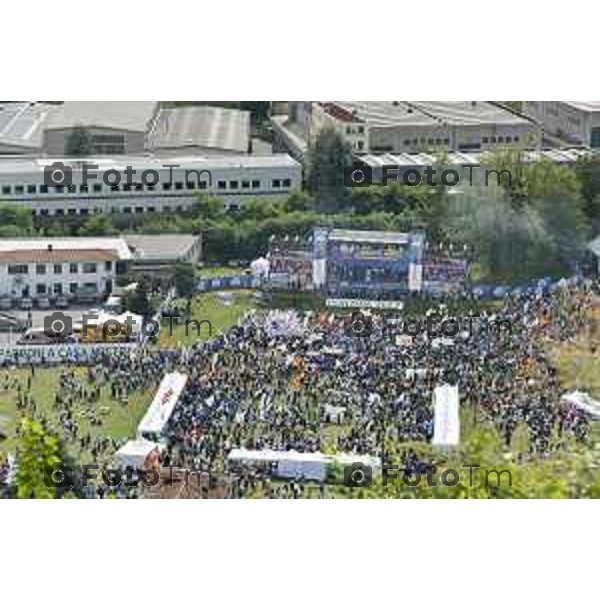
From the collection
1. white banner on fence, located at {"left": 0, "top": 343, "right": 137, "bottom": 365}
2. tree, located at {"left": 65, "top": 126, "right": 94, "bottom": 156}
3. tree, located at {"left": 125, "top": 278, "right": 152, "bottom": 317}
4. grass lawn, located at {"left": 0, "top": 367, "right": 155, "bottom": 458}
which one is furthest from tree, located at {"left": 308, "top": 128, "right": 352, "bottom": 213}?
grass lawn, located at {"left": 0, "top": 367, "right": 155, "bottom": 458}

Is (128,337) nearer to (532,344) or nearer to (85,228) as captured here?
(85,228)

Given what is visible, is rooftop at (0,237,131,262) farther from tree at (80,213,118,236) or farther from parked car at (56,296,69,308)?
parked car at (56,296,69,308)

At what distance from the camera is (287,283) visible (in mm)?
7898

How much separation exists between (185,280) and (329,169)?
929 millimetres

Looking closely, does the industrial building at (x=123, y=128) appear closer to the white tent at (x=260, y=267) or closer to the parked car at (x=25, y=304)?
the white tent at (x=260, y=267)

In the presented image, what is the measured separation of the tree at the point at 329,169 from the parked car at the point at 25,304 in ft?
4.94

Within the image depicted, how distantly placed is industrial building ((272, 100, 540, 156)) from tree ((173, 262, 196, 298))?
850mm

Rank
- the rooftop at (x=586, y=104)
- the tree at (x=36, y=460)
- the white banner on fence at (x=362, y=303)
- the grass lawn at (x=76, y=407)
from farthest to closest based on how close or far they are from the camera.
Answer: the white banner on fence at (x=362, y=303) → the rooftop at (x=586, y=104) → the grass lawn at (x=76, y=407) → the tree at (x=36, y=460)

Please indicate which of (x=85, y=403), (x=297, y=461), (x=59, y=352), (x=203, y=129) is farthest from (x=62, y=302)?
(x=297, y=461)

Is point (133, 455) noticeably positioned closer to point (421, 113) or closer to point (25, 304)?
point (25, 304)

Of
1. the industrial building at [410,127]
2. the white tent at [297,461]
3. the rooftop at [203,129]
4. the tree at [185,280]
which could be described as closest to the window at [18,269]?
the tree at [185,280]

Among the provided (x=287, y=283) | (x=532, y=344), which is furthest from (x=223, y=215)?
(x=532, y=344)

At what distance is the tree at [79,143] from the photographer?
7809mm

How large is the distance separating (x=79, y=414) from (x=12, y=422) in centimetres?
30
